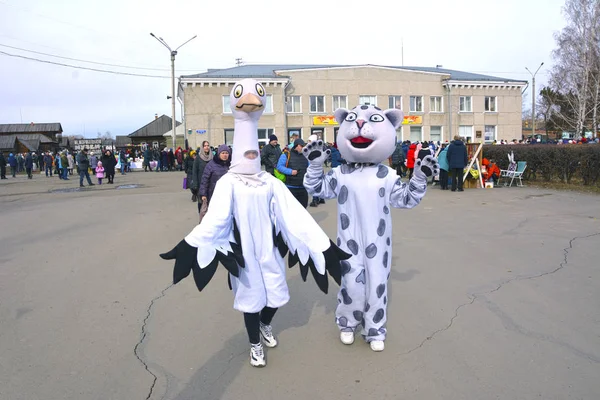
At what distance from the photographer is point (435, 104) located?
38938 millimetres

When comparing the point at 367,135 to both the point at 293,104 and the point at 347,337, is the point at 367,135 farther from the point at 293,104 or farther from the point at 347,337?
the point at 293,104

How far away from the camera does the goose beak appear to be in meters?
3.71

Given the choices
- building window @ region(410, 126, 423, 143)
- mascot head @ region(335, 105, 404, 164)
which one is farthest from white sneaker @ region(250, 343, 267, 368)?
building window @ region(410, 126, 423, 143)

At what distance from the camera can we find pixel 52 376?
357cm

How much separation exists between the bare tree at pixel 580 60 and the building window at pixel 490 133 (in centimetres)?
718

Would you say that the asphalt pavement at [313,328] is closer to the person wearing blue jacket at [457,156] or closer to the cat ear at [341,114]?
the cat ear at [341,114]

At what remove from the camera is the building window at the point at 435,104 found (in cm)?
3878

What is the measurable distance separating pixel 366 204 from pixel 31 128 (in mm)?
85194

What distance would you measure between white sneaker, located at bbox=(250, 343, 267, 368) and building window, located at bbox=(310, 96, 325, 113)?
3391cm

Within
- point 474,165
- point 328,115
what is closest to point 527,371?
point 474,165

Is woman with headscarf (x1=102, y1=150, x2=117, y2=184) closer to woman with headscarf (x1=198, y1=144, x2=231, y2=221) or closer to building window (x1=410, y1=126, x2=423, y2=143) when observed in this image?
woman with headscarf (x1=198, y1=144, x2=231, y2=221)

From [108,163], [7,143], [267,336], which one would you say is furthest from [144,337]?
[7,143]

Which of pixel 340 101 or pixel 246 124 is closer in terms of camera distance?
pixel 246 124

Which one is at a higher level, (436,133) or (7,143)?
(7,143)
